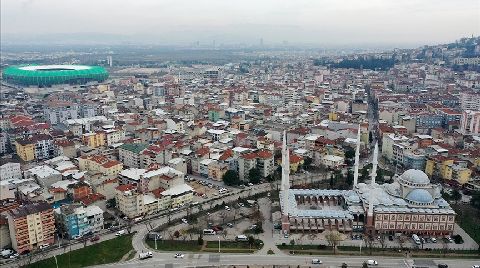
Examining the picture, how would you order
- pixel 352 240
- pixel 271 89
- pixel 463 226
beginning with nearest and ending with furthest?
pixel 352 240
pixel 463 226
pixel 271 89

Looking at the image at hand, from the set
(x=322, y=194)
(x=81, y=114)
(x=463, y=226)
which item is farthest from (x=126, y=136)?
(x=463, y=226)

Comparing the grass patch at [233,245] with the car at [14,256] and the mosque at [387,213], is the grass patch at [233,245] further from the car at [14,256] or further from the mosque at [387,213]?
the car at [14,256]

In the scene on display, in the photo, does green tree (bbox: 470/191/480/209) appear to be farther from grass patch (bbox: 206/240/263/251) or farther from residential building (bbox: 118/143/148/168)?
residential building (bbox: 118/143/148/168)

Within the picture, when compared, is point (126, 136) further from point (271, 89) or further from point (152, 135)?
point (271, 89)

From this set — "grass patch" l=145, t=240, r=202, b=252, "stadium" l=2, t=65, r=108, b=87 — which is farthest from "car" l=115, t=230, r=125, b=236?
"stadium" l=2, t=65, r=108, b=87

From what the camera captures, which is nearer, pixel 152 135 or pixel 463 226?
pixel 463 226
